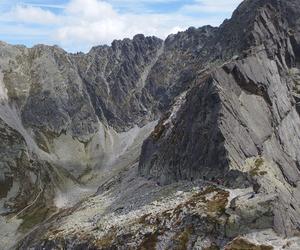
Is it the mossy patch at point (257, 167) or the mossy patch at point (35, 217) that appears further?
the mossy patch at point (35, 217)

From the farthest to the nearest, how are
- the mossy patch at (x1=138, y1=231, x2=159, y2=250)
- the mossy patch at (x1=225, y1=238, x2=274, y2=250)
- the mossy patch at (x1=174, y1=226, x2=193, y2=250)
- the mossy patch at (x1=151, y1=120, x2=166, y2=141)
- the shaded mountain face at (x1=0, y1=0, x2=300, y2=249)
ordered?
the mossy patch at (x1=151, y1=120, x2=166, y2=141) → the mossy patch at (x1=138, y1=231, x2=159, y2=250) → the shaded mountain face at (x1=0, y1=0, x2=300, y2=249) → the mossy patch at (x1=174, y1=226, x2=193, y2=250) → the mossy patch at (x1=225, y1=238, x2=274, y2=250)

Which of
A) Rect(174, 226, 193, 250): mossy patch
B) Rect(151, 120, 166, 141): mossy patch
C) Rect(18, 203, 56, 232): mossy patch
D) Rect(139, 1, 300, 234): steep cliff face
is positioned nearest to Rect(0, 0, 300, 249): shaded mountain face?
Rect(174, 226, 193, 250): mossy patch

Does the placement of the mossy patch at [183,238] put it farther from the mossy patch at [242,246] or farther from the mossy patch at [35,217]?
the mossy patch at [35,217]

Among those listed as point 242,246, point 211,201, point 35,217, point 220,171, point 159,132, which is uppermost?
point 159,132

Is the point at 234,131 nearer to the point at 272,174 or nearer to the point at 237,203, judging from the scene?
the point at 272,174

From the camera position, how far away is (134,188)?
93250mm

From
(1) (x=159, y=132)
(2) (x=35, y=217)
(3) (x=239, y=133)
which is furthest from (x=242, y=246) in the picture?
(2) (x=35, y=217)

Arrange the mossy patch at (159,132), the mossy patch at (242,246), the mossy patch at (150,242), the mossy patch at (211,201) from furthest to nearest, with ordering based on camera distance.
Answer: the mossy patch at (159,132), the mossy patch at (150,242), the mossy patch at (211,201), the mossy patch at (242,246)

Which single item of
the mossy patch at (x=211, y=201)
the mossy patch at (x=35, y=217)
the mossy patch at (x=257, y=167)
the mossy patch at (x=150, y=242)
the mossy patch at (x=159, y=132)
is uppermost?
the mossy patch at (x=159, y=132)

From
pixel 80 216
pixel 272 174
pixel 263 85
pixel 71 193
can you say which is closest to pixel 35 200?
pixel 71 193

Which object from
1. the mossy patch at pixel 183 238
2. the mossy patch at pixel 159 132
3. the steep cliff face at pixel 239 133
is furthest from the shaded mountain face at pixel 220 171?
the mossy patch at pixel 159 132

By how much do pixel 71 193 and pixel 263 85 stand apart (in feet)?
344

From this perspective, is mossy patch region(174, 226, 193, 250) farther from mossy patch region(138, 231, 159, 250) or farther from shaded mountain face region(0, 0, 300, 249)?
mossy patch region(138, 231, 159, 250)

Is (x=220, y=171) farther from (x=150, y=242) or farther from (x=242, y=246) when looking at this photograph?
(x=242, y=246)
